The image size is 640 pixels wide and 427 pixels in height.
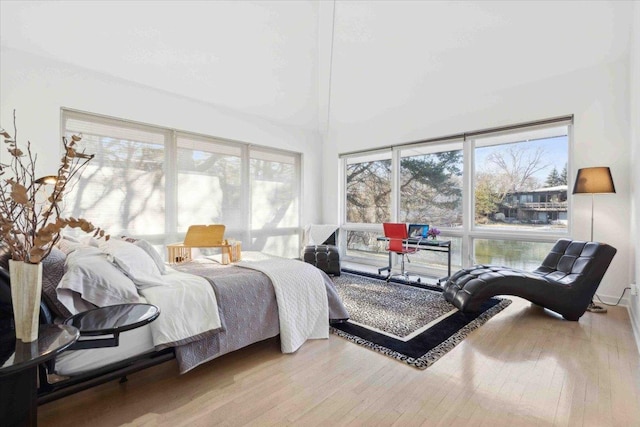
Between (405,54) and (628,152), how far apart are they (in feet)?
9.34

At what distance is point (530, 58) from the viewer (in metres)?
3.66

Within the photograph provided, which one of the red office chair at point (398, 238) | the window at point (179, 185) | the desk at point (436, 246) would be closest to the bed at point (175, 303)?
the window at point (179, 185)

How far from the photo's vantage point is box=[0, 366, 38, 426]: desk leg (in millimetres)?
1098

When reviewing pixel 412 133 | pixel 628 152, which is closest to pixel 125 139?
pixel 412 133

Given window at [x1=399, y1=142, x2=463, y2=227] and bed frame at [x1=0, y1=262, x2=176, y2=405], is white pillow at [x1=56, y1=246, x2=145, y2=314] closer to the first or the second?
bed frame at [x1=0, y1=262, x2=176, y2=405]

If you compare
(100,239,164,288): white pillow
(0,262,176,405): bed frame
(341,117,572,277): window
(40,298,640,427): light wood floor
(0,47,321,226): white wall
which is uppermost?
(0,47,321,226): white wall

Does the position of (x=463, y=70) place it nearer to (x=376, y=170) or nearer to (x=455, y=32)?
(x=455, y=32)

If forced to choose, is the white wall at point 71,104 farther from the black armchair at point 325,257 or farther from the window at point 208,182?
the black armchair at point 325,257

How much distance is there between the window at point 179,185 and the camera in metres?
3.63

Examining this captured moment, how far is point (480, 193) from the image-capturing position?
14.7ft

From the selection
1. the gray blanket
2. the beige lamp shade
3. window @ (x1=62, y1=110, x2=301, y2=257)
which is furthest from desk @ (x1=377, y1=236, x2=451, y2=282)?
the gray blanket

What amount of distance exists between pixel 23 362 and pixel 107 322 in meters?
0.45

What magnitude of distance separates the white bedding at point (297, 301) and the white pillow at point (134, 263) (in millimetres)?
754

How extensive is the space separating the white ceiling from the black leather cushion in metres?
2.51
